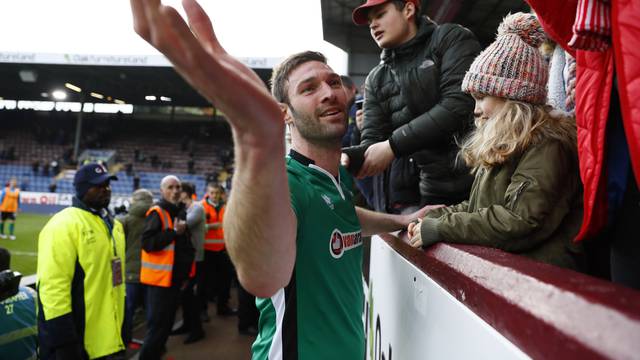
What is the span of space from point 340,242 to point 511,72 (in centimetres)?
70

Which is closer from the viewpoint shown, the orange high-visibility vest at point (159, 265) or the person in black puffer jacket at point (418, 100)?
the person in black puffer jacket at point (418, 100)

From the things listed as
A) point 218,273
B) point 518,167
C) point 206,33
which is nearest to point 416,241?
point 518,167

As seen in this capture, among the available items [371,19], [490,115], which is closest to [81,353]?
[371,19]

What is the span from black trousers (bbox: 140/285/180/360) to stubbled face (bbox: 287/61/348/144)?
3.41 metres

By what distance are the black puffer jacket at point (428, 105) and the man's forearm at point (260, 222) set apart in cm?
92

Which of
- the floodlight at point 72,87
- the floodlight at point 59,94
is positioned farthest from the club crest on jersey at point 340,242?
the floodlight at point 59,94

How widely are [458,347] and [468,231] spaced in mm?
424

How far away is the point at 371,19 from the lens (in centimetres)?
205

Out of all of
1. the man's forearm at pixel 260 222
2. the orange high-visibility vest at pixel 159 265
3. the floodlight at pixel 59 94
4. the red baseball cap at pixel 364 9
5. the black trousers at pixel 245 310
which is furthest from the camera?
the floodlight at pixel 59 94

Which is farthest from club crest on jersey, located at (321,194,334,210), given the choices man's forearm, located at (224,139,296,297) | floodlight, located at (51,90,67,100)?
floodlight, located at (51,90,67,100)

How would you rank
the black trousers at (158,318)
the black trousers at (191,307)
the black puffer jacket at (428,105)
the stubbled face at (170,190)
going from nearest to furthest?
the black puffer jacket at (428,105) < the black trousers at (158,318) < the stubbled face at (170,190) < the black trousers at (191,307)

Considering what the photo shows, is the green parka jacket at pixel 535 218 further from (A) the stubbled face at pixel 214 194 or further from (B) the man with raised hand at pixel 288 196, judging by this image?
(A) the stubbled face at pixel 214 194

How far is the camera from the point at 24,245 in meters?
11.5

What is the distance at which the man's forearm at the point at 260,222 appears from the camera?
2.26ft
